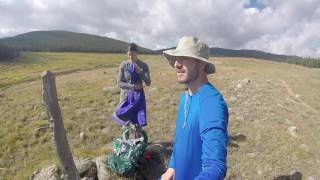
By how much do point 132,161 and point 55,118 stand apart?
2437 mm

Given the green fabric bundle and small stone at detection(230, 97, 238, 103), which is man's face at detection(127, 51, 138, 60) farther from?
small stone at detection(230, 97, 238, 103)

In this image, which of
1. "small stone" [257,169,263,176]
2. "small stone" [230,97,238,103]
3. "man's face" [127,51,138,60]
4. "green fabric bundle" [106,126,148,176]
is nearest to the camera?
"green fabric bundle" [106,126,148,176]

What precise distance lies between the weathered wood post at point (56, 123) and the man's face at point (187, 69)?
426cm

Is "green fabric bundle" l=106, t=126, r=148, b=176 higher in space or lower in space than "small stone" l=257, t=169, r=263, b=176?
higher

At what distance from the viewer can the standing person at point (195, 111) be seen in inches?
111

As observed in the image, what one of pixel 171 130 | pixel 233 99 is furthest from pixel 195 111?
pixel 233 99

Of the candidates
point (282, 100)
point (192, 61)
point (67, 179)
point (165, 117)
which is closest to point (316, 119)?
point (282, 100)

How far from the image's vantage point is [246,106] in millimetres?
17516

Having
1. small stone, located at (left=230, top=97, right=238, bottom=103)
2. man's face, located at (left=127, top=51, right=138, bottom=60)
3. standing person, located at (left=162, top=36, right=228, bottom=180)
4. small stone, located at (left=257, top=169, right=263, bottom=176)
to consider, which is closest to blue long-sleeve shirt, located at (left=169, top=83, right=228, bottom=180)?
standing person, located at (left=162, top=36, right=228, bottom=180)

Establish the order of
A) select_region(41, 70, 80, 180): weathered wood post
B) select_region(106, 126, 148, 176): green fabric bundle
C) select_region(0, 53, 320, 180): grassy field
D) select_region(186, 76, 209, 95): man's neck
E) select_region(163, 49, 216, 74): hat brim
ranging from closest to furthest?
1. select_region(163, 49, 216, 74): hat brim
2. select_region(186, 76, 209, 95): man's neck
3. select_region(41, 70, 80, 180): weathered wood post
4. select_region(106, 126, 148, 176): green fabric bundle
5. select_region(0, 53, 320, 180): grassy field

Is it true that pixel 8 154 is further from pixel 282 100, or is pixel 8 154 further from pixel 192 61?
pixel 282 100

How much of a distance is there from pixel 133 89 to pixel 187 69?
682cm

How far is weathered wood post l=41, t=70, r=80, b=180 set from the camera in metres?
7.04

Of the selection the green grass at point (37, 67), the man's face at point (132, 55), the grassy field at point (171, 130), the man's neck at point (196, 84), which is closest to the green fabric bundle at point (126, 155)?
the grassy field at point (171, 130)
